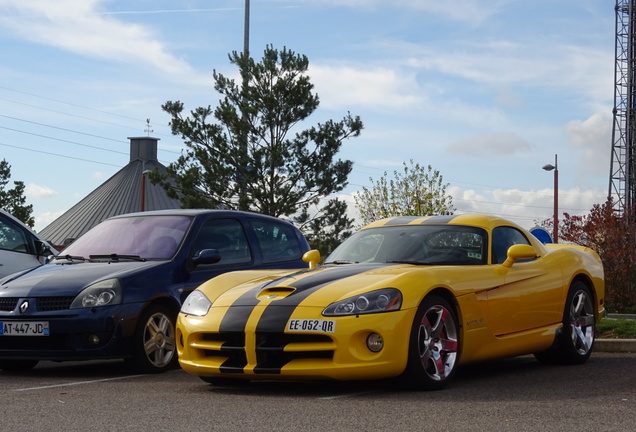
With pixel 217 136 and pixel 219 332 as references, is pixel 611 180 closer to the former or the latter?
pixel 217 136

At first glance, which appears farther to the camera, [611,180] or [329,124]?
[611,180]

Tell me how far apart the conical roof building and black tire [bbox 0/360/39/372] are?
7531cm

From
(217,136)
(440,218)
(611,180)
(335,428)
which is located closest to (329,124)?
(217,136)

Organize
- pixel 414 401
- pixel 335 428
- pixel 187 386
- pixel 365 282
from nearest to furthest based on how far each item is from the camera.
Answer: pixel 335 428, pixel 414 401, pixel 365 282, pixel 187 386

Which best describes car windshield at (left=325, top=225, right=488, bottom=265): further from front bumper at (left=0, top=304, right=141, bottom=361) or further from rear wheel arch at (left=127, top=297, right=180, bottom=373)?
front bumper at (left=0, top=304, right=141, bottom=361)

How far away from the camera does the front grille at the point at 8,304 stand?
29.3 feet

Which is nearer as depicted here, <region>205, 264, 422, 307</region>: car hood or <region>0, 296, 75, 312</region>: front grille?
<region>205, 264, 422, 307</region>: car hood

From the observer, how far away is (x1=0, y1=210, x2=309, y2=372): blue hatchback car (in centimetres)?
877

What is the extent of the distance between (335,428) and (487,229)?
3.55 meters

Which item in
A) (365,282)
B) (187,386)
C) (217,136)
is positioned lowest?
(187,386)

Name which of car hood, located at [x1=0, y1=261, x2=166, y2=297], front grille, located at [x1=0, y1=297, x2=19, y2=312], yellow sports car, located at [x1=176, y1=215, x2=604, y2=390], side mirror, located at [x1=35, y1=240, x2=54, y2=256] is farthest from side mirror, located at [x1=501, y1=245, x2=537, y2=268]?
side mirror, located at [x1=35, y1=240, x2=54, y2=256]

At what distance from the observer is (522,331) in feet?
28.2

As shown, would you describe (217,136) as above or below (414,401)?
above

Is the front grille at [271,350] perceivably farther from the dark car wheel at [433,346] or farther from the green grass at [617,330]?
the green grass at [617,330]
